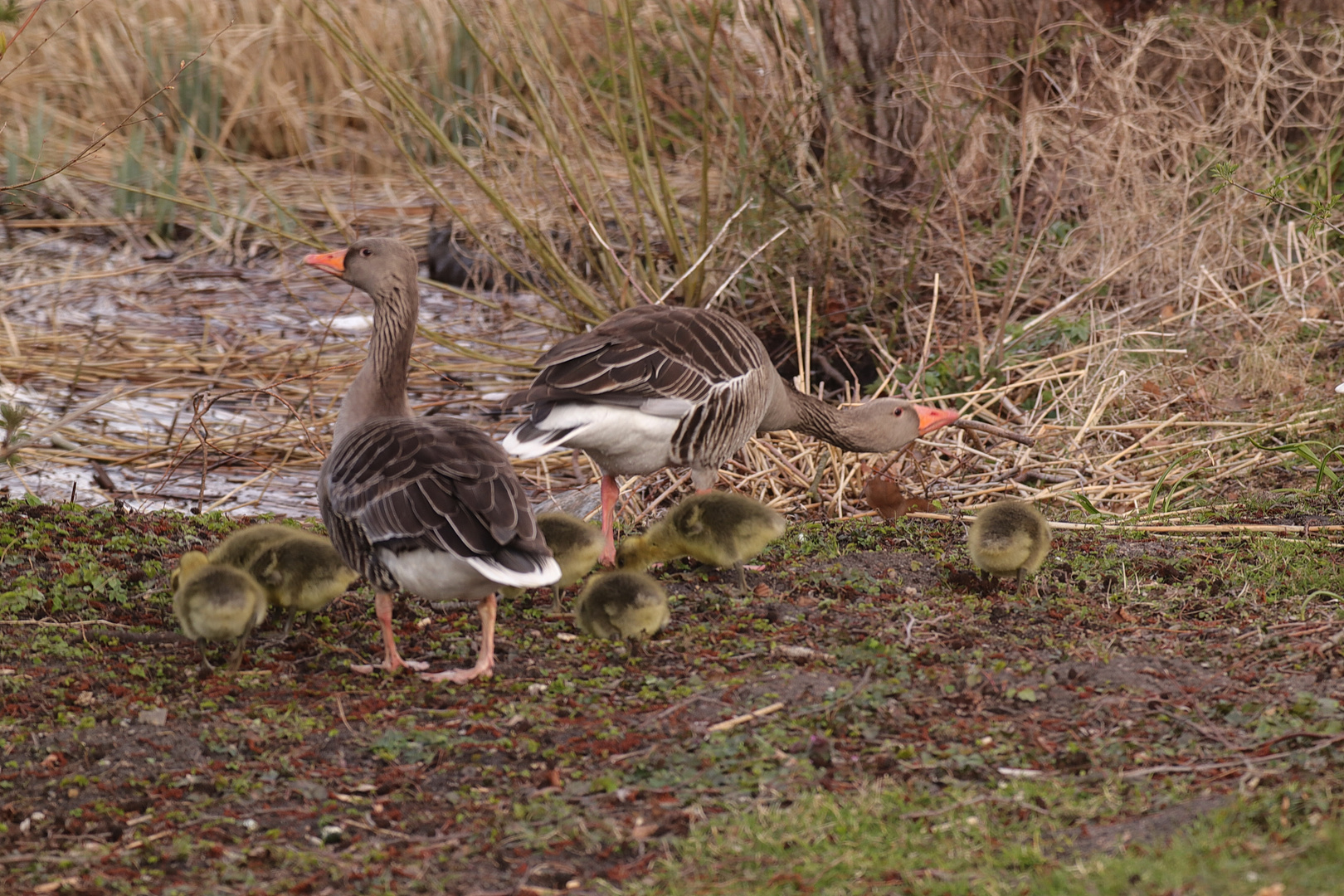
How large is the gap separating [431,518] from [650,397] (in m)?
1.84

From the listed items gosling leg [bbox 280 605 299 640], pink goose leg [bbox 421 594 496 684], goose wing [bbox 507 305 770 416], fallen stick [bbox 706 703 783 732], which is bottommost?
gosling leg [bbox 280 605 299 640]

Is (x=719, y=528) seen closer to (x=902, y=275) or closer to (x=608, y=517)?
(x=608, y=517)

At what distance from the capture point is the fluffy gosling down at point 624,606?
14.9 feet

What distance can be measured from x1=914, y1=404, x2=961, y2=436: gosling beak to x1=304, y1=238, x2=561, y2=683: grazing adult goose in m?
2.77

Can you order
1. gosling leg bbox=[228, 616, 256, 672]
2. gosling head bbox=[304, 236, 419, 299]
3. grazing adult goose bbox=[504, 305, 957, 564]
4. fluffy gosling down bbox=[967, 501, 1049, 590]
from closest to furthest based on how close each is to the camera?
gosling leg bbox=[228, 616, 256, 672] < fluffy gosling down bbox=[967, 501, 1049, 590] < gosling head bbox=[304, 236, 419, 299] < grazing adult goose bbox=[504, 305, 957, 564]

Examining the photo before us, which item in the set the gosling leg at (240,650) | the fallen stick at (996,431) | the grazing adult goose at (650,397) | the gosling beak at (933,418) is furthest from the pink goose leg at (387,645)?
the fallen stick at (996,431)

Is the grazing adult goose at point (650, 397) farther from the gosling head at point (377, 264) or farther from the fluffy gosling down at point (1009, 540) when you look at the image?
the fluffy gosling down at point (1009, 540)

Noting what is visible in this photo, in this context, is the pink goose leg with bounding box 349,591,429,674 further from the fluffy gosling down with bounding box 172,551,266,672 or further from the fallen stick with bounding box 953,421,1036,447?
the fallen stick with bounding box 953,421,1036,447

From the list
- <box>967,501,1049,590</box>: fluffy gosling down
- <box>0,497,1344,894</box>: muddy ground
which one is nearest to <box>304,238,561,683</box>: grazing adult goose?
<box>0,497,1344,894</box>: muddy ground

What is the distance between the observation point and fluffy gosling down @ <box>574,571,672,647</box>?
4527 mm

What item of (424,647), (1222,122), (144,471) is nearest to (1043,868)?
(424,647)

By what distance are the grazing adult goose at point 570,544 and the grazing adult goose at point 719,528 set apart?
0.31 meters

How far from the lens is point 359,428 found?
4.81m

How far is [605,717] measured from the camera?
4.12 m
